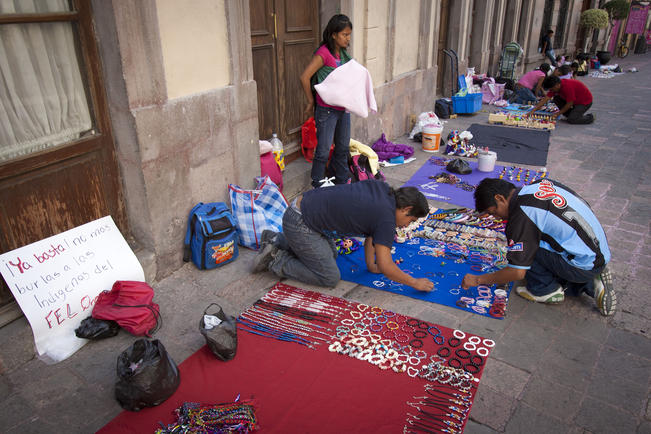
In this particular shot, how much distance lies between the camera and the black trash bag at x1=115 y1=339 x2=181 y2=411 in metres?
2.74

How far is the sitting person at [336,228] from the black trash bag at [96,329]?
1.26 metres

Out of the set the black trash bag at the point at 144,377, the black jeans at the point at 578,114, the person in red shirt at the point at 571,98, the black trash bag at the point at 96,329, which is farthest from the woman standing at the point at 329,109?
the black jeans at the point at 578,114

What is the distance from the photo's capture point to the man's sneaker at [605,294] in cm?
360

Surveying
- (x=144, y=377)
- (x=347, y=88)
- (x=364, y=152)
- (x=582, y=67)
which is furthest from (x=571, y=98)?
(x=144, y=377)

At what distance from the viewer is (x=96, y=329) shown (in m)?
3.36

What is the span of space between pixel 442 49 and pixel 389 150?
18.2 ft

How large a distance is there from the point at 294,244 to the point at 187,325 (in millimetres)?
1066

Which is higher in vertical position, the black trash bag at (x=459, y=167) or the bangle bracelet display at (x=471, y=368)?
the black trash bag at (x=459, y=167)

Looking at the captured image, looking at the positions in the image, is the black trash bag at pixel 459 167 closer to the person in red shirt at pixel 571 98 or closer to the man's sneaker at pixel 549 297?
the man's sneaker at pixel 549 297

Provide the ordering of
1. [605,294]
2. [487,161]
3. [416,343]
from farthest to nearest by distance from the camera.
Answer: [487,161], [605,294], [416,343]

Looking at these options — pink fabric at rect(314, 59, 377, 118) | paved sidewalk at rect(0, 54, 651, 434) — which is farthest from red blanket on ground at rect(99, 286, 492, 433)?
pink fabric at rect(314, 59, 377, 118)

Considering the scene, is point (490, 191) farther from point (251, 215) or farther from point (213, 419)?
point (213, 419)

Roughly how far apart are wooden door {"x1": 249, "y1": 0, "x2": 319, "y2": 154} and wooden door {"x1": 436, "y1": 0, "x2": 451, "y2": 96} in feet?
20.7

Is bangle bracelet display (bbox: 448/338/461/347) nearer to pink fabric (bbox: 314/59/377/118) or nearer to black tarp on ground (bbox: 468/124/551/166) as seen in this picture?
pink fabric (bbox: 314/59/377/118)
